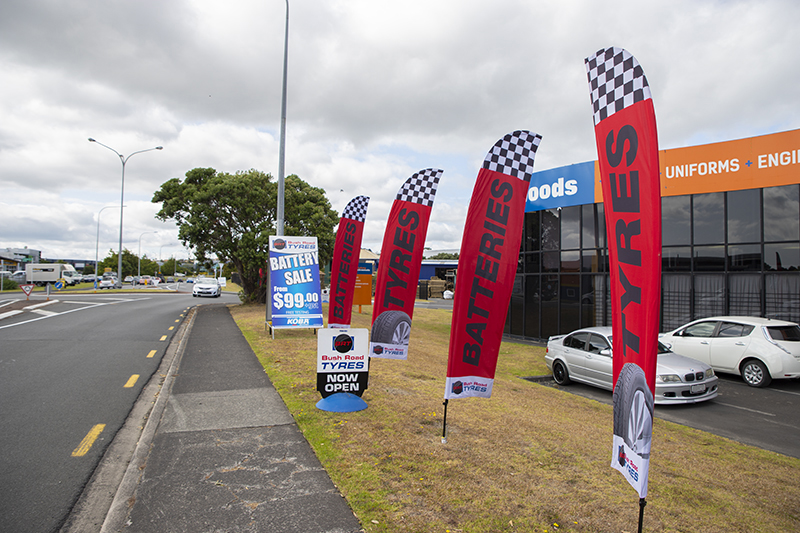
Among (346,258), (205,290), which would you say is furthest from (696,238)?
(205,290)

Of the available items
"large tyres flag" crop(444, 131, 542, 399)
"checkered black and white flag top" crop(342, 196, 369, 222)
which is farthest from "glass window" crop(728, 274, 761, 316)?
"large tyres flag" crop(444, 131, 542, 399)

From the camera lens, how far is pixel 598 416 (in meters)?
7.81

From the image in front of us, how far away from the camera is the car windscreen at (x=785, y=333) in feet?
33.6

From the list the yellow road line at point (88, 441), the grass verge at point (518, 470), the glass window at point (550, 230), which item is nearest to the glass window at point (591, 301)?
the glass window at point (550, 230)

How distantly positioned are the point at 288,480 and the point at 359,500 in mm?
819

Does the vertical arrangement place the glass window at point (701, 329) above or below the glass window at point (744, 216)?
below

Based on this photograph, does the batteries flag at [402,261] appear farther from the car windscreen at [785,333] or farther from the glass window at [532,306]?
the glass window at [532,306]

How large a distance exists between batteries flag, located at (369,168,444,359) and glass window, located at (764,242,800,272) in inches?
447

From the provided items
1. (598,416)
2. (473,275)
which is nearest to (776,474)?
(598,416)

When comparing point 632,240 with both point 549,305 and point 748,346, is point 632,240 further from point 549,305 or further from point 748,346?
point 549,305

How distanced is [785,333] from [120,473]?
12.8m

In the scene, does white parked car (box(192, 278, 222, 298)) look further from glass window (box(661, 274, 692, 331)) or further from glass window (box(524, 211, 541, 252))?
glass window (box(661, 274, 692, 331))

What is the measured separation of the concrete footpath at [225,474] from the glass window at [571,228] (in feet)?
43.7

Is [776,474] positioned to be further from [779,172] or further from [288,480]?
[779,172]
